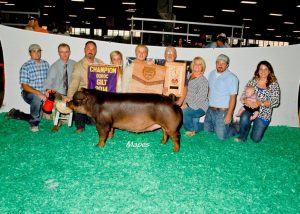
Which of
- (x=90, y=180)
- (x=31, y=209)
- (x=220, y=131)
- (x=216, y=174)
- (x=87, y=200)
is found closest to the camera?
(x=31, y=209)

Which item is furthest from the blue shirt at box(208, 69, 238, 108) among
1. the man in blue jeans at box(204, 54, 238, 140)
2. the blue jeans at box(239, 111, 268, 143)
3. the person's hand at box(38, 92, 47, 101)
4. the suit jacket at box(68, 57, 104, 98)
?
the person's hand at box(38, 92, 47, 101)

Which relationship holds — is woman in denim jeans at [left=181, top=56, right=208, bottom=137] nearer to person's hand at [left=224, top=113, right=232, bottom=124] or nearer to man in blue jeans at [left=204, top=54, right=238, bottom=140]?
man in blue jeans at [left=204, top=54, right=238, bottom=140]

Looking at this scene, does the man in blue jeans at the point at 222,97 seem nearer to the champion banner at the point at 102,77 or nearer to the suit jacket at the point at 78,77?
the champion banner at the point at 102,77

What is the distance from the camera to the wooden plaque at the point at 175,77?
17.0ft

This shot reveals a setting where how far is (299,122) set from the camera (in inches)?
277

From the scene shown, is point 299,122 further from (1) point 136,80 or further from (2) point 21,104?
(2) point 21,104

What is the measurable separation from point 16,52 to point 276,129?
6.15 meters

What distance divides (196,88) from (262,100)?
4.02 ft

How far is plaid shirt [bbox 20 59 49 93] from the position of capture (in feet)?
17.9

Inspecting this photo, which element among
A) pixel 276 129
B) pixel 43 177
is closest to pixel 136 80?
pixel 43 177

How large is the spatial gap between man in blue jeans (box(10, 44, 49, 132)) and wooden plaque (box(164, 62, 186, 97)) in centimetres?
232

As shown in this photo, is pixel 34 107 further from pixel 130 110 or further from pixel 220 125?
pixel 220 125

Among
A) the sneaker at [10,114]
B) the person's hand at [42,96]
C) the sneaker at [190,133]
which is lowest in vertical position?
the sneaker at [190,133]

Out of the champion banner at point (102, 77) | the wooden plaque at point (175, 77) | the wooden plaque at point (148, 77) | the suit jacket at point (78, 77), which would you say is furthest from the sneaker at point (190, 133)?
the suit jacket at point (78, 77)
